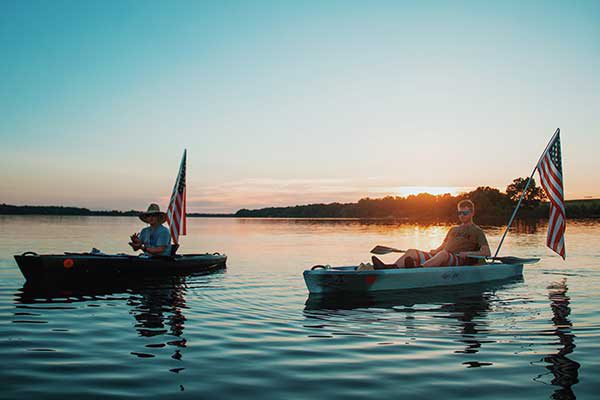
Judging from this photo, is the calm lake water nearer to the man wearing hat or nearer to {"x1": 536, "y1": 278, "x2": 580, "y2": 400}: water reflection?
{"x1": 536, "y1": 278, "x2": 580, "y2": 400}: water reflection

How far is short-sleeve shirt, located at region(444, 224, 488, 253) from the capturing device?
42.8ft

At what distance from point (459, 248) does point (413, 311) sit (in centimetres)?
399

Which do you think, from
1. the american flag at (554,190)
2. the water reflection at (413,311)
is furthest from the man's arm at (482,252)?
the american flag at (554,190)

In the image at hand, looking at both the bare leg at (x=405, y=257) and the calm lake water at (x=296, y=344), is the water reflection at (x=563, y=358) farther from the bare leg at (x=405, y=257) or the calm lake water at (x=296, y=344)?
the bare leg at (x=405, y=257)

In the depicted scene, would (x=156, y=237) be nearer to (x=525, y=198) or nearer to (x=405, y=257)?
(x=405, y=257)

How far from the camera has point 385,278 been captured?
12242 mm

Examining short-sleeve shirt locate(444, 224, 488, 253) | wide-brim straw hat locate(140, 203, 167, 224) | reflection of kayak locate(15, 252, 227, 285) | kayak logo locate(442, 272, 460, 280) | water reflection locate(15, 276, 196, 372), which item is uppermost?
wide-brim straw hat locate(140, 203, 167, 224)

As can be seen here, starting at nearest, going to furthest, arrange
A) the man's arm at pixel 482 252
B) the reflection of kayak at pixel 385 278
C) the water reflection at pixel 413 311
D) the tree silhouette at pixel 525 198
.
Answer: the water reflection at pixel 413 311
the reflection of kayak at pixel 385 278
the man's arm at pixel 482 252
the tree silhouette at pixel 525 198

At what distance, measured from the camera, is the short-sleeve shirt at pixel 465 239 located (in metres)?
13.0

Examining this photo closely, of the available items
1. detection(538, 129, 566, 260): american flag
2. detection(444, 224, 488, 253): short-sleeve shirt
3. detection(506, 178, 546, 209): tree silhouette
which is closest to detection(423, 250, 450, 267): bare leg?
detection(444, 224, 488, 253): short-sleeve shirt

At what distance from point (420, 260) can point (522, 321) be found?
433cm

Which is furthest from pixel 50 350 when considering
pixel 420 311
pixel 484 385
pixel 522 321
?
pixel 522 321

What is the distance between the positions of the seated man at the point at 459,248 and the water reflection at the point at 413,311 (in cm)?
70

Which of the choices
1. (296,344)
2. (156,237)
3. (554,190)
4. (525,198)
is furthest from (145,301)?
(525,198)
